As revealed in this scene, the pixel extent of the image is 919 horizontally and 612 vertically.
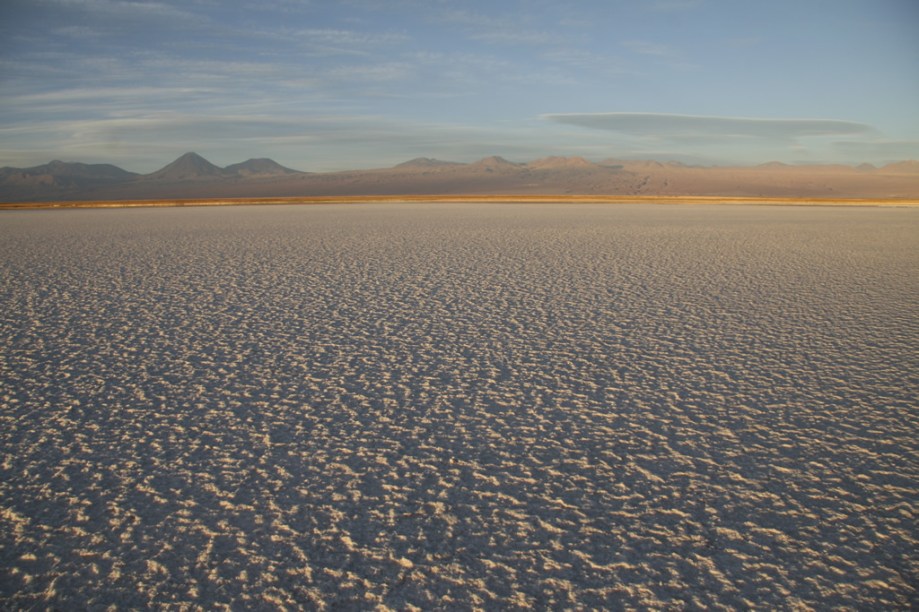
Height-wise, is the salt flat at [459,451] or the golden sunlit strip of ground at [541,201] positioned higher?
the golden sunlit strip of ground at [541,201]

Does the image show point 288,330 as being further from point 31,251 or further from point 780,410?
point 31,251

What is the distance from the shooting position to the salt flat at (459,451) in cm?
183

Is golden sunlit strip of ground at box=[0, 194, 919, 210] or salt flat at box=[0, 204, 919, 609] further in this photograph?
golden sunlit strip of ground at box=[0, 194, 919, 210]

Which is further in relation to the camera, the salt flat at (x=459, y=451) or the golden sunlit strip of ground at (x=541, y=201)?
the golden sunlit strip of ground at (x=541, y=201)

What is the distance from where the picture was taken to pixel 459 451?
2660mm

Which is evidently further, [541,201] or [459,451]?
[541,201]

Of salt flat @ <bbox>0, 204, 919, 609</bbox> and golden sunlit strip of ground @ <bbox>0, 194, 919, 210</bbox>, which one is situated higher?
golden sunlit strip of ground @ <bbox>0, 194, 919, 210</bbox>

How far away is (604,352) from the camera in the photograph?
4195mm

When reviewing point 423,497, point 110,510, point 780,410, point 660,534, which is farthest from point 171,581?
point 780,410

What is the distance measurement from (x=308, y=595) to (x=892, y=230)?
19256mm

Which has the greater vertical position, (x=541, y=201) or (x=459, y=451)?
(x=541, y=201)

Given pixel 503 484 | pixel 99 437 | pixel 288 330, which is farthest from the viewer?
pixel 288 330

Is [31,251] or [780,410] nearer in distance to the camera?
[780,410]

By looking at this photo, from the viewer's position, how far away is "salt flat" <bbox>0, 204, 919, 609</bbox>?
183 cm
